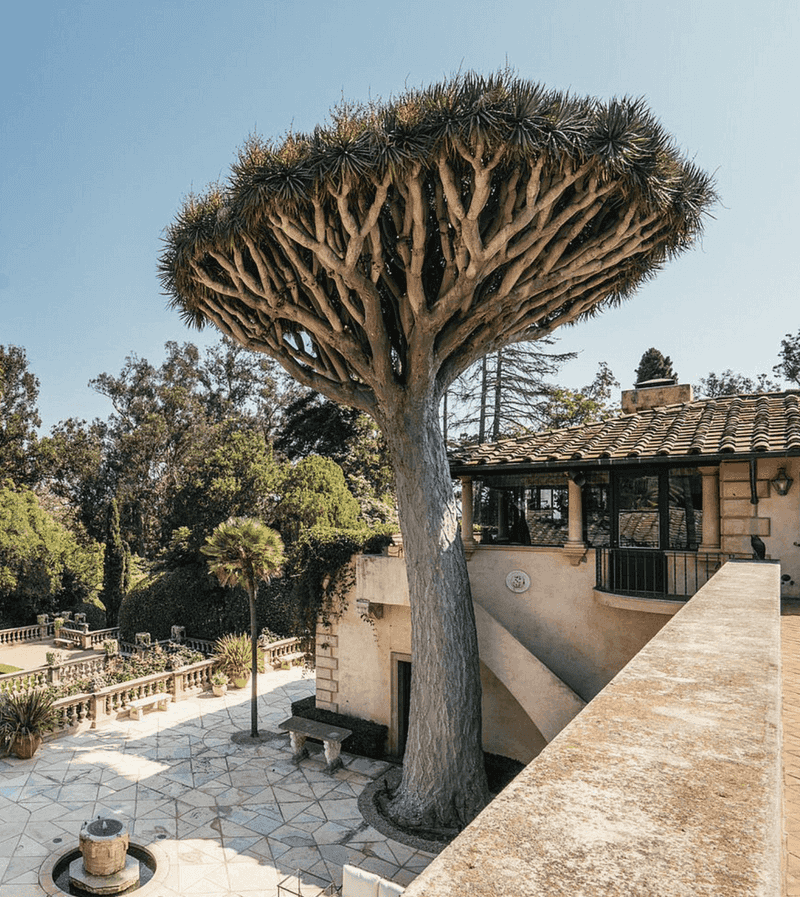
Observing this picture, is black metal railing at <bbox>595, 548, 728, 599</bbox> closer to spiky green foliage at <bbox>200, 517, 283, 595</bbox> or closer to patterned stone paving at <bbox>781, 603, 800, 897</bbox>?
patterned stone paving at <bbox>781, 603, 800, 897</bbox>

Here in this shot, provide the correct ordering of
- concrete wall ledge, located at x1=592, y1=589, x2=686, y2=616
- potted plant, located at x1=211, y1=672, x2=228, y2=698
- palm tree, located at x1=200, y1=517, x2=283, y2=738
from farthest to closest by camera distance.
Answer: potted plant, located at x1=211, y1=672, x2=228, y2=698 < palm tree, located at x1=200, y1=517, x2=283, y2=738 < concrete wall ledge, located at x1=592, y1=589, x2=686, y2=616

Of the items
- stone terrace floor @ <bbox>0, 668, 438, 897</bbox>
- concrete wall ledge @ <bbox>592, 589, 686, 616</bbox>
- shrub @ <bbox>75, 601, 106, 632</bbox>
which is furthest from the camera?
shrub @ <bbox>75, 601, 106, 632</bbox>

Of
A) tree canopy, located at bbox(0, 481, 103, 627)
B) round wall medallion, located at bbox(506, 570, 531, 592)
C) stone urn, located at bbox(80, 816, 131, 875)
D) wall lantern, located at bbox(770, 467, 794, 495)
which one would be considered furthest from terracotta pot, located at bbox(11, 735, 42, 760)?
wall lantern, located at bbox(770, 467, 794, 495)

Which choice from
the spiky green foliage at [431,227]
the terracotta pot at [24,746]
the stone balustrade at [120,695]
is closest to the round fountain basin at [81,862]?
the terracotta pot at [24,746]

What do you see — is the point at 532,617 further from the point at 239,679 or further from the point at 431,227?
the point at 239,679

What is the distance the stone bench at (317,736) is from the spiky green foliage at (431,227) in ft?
23.5

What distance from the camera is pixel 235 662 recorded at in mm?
19938

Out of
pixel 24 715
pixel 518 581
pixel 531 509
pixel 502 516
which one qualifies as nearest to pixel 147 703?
pixel 24 715

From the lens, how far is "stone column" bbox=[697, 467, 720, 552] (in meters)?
11.2

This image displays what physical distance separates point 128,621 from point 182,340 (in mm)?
21771

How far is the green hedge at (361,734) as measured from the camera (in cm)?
1382

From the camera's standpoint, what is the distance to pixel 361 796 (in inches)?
482

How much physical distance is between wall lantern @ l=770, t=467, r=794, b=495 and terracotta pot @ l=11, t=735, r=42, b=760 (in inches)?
638

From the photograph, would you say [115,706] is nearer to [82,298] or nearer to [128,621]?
[128,621]
